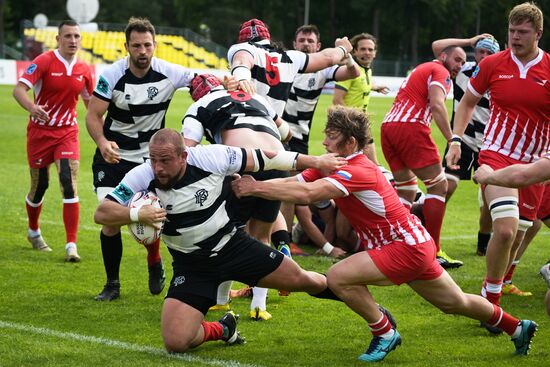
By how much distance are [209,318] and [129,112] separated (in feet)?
6.59

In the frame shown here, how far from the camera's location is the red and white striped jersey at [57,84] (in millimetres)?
9859

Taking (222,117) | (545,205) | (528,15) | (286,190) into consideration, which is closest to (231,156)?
(286,190)

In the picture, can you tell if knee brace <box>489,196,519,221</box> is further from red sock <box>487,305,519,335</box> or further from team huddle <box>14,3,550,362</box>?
red sock <box>487,305,519,335</box>

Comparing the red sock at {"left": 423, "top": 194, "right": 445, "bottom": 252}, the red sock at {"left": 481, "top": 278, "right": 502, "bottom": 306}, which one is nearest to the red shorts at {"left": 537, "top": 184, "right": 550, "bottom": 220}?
the red sock at {"left": 481, "top": 278, "right": 502, "bottom": 306}

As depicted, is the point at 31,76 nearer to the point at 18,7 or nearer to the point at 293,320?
the point at 293,320

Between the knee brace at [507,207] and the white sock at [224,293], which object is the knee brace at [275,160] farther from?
the knee brace at [507,207]

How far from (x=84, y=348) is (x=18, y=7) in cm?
6891

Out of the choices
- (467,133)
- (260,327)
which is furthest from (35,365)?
(467,133)

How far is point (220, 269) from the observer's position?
248 inches

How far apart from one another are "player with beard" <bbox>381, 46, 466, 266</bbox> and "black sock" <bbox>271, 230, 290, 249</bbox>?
2.43 meters

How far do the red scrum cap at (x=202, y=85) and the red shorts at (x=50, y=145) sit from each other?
2673 mm

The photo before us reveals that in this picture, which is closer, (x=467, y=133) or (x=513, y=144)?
(x=513, y=144)

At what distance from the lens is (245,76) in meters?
7.46

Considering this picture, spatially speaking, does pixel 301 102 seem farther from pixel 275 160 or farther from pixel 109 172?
pixel 275 160
